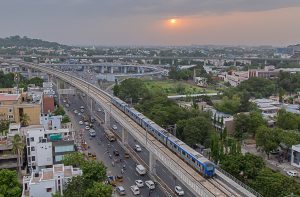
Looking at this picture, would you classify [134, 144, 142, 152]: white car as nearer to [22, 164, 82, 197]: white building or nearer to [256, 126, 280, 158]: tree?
[256, 126, 280, 158]: tree

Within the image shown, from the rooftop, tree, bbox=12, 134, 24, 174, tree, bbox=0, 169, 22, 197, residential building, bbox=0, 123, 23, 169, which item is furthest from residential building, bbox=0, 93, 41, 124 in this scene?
tree, bbox=0, 169, 22, 197

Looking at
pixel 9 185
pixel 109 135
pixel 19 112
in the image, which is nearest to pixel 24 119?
pixel 19 112

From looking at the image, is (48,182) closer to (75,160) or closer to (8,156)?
(75,160)

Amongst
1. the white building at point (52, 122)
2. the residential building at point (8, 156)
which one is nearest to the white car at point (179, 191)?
the residential building at point (8, 156)

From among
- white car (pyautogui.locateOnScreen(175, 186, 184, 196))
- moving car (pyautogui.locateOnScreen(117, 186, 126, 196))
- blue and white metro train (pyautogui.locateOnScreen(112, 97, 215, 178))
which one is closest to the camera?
→ blue and white metro train (pyautogui.locateOnScreen(112, 97, 215, 178))

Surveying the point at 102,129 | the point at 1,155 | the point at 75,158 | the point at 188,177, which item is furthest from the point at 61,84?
the point at 188,177
